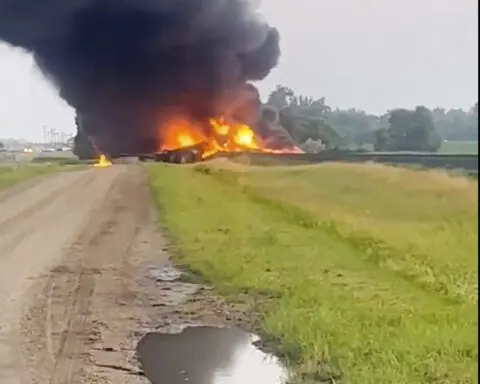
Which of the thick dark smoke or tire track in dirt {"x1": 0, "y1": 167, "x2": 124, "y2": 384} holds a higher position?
the thick dark smoke

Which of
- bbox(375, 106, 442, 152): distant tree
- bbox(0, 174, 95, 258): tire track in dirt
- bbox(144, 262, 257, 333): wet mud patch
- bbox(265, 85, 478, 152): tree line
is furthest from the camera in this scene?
bbox(0, 174, 95, 258): tire track in dirt

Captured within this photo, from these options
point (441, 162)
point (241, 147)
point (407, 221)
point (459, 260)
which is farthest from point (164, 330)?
point (241, 147)

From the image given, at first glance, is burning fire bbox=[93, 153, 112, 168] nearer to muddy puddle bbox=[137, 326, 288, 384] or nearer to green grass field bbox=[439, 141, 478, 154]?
muddy puddle bbox=[137, 326, 288, 384]

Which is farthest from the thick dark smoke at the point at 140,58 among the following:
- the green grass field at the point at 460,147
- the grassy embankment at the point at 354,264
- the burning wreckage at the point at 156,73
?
the green grass field at the point at 460,147

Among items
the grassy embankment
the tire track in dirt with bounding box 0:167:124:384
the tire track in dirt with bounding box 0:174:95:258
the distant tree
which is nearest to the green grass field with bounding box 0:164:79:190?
the tire track in dirt with bounding box 0:167:124:384

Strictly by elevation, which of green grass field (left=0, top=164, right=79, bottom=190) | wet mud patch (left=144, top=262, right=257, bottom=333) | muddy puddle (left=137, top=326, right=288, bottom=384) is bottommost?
muddy puddle (left=137, top=326, right=288, bottom=384)

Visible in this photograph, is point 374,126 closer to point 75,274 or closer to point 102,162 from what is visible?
point 75,274

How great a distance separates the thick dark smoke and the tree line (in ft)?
6.59

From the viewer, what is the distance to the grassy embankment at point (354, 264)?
6.83 ft

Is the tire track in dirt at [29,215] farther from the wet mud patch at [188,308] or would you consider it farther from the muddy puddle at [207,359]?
the muddy puddle at [207,359]

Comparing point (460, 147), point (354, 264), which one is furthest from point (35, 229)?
point (460, 147)

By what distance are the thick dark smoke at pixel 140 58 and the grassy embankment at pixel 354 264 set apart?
1.64 metres

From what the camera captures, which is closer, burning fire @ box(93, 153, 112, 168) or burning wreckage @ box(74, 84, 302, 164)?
burning wreckage @ box(74, 84, 302, 164)

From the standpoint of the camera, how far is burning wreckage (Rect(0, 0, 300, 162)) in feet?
17.3
